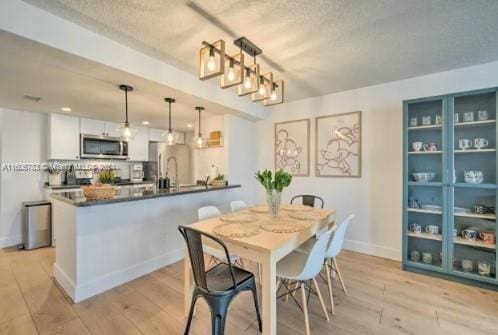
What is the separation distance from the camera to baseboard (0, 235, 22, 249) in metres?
3.60

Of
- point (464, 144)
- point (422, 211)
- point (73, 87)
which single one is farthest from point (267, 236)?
point (73, 87)

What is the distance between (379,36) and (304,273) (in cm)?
208

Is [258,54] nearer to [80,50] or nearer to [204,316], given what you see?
[80,50]

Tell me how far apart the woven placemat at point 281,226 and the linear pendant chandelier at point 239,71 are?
4.05ft

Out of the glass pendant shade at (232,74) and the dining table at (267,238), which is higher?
the glass pendant shade at (232,74)

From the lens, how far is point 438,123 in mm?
2629

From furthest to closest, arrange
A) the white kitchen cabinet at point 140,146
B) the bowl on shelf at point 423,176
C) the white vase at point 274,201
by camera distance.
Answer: the white kitchen cabinet at point 140,146
the bowl on shelf at point 423,176
the white vase at point 274,201

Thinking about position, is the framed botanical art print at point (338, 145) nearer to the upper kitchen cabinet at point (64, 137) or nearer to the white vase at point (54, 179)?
the upper kitchen cabinet at point (64, 137)


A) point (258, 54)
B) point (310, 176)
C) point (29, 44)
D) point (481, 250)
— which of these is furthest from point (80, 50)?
point (481, 250)

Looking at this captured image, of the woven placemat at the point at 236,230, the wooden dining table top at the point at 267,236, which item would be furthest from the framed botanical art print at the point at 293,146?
the woven placemat at the point at 236,230

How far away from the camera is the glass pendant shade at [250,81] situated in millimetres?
2046

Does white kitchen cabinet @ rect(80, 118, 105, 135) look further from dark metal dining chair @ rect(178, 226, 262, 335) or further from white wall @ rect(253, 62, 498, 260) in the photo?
white wall @ rect(253, 62, 498, 260)

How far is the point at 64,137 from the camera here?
404 cm

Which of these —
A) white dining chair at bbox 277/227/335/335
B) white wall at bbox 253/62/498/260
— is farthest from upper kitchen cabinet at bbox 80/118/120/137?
white wall at bbox 253/62/498/260
